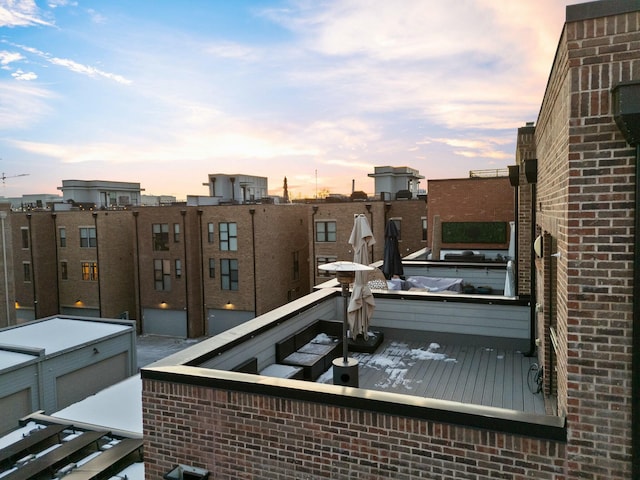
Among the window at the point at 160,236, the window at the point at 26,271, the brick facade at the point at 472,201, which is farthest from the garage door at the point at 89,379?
the window at the point at 26,271

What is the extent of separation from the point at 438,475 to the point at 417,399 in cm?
75

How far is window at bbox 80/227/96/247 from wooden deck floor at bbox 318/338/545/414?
33.4m

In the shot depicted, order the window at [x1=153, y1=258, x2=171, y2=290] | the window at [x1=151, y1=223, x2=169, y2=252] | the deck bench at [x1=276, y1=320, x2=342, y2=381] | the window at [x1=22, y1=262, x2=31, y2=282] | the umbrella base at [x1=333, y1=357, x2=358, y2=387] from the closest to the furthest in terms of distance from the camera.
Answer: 1. the umbrella base at [x1=333, y1=357, x2=358, y2=387]
2. the deck bench at [x1=276, y1=320, x2=342, y2=381]
3. the window at [x1=151, y1=223, x2=169, y2=252]
4. the window at [x1=153, y1=258, x2=171, y2=290]
5. the window at [x1=22, y1=262, x2=31, y2=282]

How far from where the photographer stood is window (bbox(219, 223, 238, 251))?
32.8 metres

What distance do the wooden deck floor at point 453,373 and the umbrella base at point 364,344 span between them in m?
0.10

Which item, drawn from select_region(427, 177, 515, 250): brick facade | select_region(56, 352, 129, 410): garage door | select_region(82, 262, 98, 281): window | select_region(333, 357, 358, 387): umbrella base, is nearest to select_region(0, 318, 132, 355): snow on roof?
select_region(56, 352, 129, 410): garage door

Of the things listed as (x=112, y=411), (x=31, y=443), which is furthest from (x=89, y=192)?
(x=31, y=443)

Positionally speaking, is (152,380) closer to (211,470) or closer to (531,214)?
(211,470)

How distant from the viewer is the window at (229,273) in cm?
3303

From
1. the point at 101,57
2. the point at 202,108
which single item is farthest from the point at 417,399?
the point at 202,108

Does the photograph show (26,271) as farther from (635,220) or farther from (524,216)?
(635,220)

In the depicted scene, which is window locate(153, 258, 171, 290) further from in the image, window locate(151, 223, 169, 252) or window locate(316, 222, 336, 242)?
window locate(316, 222, 336, 242)

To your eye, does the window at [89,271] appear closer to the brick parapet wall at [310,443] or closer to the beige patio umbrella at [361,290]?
the beige patio umbrella at [361,290]

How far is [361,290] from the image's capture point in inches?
343
